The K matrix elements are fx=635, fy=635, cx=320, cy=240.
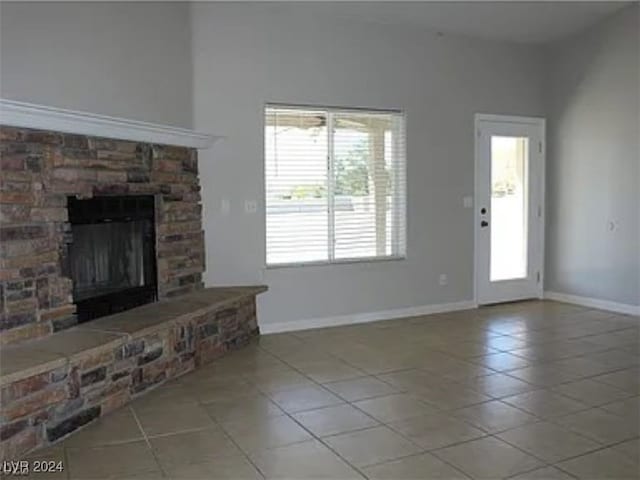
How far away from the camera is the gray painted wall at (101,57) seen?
3.79 metres

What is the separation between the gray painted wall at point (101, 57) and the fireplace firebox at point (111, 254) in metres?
0.67

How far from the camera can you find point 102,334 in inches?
147

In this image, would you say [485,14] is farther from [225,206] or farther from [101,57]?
[101,57]

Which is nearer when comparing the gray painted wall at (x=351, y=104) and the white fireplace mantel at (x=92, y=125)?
the white fireplace mantel at (x=92, y=125)

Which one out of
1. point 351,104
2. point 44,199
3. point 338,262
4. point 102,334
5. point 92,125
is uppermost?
point 351,104

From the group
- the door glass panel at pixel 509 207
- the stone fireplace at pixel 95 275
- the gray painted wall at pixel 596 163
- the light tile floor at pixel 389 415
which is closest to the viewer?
the light tile floor at pixel 389 415

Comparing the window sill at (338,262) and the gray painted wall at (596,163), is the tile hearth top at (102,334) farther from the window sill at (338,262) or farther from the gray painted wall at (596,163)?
the gray painted wall at (596,163)

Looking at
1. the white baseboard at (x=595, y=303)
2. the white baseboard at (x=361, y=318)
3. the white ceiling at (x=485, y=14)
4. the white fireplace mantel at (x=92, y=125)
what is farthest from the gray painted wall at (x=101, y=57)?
the white baseboard at (x=595, y=303)

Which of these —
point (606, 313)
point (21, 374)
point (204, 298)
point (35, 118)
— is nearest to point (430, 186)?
point (606, 313)

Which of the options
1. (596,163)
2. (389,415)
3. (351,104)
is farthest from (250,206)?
(596,163)

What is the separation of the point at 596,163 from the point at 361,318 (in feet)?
9.77

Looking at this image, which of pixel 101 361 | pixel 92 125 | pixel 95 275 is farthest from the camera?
pixel 95 275

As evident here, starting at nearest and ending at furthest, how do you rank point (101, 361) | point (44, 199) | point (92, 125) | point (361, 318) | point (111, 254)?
point (101, 361), point (44, 199), point (92, 125), point (111, 254), point (361, 318)

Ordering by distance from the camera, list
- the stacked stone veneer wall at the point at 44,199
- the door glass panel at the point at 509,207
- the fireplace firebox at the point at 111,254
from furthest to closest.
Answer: the door glass panel at the point at 509,207
the fireplace firebox at the point at 111,254
the stacked stone veneer wall at the point at 44,199
